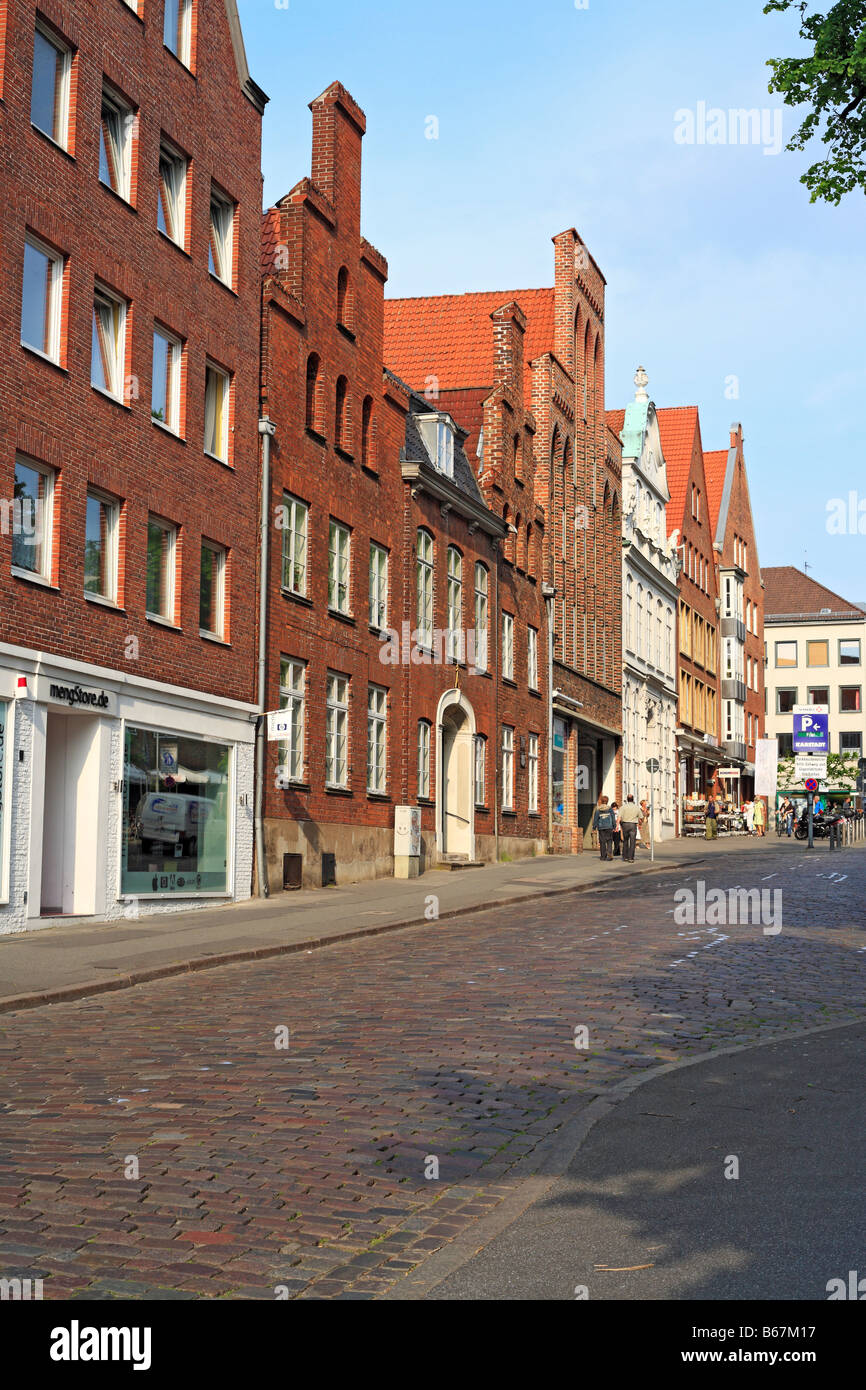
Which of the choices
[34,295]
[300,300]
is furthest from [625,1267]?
[300,300]

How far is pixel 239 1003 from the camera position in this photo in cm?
1420

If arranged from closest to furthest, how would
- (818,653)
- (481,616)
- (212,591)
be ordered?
(212,591) → (481,616) → (818,653)

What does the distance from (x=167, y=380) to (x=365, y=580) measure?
8070 mm

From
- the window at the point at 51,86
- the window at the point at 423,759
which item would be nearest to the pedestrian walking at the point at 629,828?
the window at the point at 423,759

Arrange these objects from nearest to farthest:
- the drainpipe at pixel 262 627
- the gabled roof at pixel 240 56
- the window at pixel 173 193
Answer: the window at pixel 173 193 → the drainpipe at pixel 262 627 → the gabled roof at pixel 240 56

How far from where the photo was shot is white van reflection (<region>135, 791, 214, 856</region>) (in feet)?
77.4

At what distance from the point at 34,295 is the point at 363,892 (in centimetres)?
1196

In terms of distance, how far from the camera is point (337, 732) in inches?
1223

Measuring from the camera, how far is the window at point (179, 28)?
25.5m

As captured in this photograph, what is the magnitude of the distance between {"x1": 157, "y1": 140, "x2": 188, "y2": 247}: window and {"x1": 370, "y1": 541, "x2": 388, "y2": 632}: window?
8837mm

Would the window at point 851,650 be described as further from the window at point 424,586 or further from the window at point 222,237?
the window at point 222,237

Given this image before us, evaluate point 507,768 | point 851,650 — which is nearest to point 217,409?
point 507,768

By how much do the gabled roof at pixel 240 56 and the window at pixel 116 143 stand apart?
474 centimetres

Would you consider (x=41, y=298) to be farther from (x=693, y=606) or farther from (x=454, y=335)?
(x=693, y=606)
